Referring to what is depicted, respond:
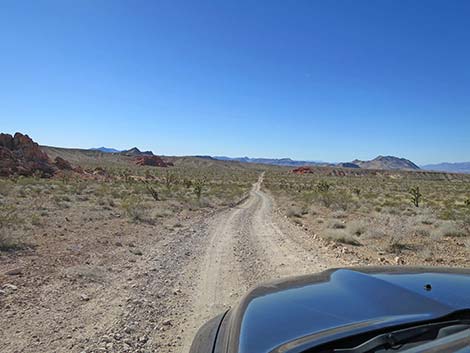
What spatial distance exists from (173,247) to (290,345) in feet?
28.3

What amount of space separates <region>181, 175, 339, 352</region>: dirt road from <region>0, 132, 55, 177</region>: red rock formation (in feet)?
102

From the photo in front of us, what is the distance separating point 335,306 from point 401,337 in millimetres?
415

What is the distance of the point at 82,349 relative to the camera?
421cm

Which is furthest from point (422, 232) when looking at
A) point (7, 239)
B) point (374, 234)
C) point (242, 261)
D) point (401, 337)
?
point (7, 239)

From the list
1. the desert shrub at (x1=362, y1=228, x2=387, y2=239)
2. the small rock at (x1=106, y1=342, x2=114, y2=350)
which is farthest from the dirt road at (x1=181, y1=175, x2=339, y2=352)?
the desert shrub at (x1=362, y1=228, x2=387, y2=239)

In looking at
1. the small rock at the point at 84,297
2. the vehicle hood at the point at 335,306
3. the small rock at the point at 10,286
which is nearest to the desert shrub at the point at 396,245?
the vehicle hood at the point at 335,306

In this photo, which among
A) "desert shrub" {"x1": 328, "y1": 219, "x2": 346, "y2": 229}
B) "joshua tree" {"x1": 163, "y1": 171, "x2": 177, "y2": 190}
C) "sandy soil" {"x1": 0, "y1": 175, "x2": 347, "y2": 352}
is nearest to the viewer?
"sandy soil" {"x1": 0, "y1": 175, "x2": 347, "y2": 352}

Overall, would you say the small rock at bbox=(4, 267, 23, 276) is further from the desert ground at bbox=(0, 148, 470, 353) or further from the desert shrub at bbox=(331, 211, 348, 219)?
the desert shrub at bbox=(331, 211, 348, 219)

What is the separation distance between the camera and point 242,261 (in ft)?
27.4

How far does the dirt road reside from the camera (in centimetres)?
577

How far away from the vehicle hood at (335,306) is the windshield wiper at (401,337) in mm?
48

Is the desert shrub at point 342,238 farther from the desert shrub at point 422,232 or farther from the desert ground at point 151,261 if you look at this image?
the desert shrub at point 422,232

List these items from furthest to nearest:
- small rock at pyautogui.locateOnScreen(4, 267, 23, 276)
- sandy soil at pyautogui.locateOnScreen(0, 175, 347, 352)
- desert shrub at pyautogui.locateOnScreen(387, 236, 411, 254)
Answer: desert shrub at pyautogui.locateOnScreen(387, 236, 411, 254), small rock at pyautogui.locateOnScreen(4, 267, 23, 276), sandy soil at pyautogui.locateOnScreen(0, 175, 347, 352)

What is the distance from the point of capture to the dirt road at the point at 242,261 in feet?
18.9
